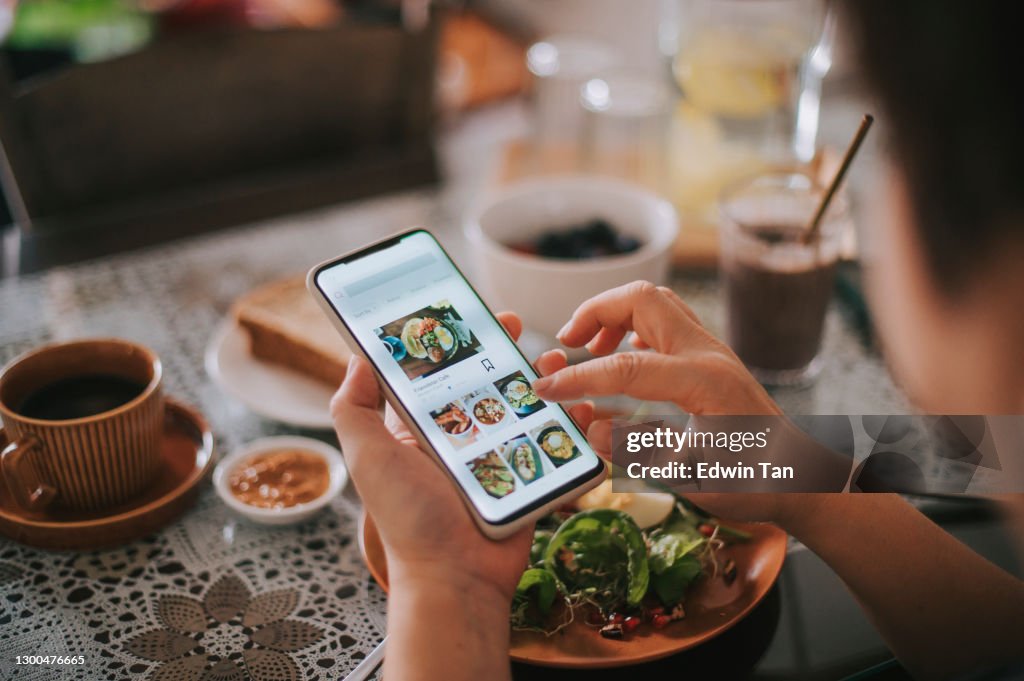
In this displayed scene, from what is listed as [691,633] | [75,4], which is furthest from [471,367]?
[75,4]

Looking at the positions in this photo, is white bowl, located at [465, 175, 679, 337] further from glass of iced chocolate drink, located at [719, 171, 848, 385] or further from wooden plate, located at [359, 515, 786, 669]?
wooden plate, located at [359, 515, 786, 669]

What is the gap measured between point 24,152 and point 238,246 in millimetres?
412

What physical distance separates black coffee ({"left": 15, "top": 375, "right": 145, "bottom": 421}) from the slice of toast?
0.64 ft

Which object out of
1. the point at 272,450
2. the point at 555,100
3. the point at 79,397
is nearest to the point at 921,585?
the point at 272,450

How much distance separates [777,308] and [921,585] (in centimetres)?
38

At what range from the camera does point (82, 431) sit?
73 centimetres

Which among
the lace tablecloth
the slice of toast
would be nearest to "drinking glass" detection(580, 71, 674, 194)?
the lace tablecloth

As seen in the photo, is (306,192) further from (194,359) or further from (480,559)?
(480,559)

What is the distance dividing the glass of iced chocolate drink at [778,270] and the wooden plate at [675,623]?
294mm

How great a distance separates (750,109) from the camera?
1225mm

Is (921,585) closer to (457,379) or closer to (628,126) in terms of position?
(457,379)

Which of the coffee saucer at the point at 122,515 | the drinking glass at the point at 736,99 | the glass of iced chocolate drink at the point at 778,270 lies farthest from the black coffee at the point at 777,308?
the coffee saucer at the point at 122,515

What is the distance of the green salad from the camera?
68 cm

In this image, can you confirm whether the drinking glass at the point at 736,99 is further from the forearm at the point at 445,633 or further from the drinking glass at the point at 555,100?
the forearm at the point at 445,633
